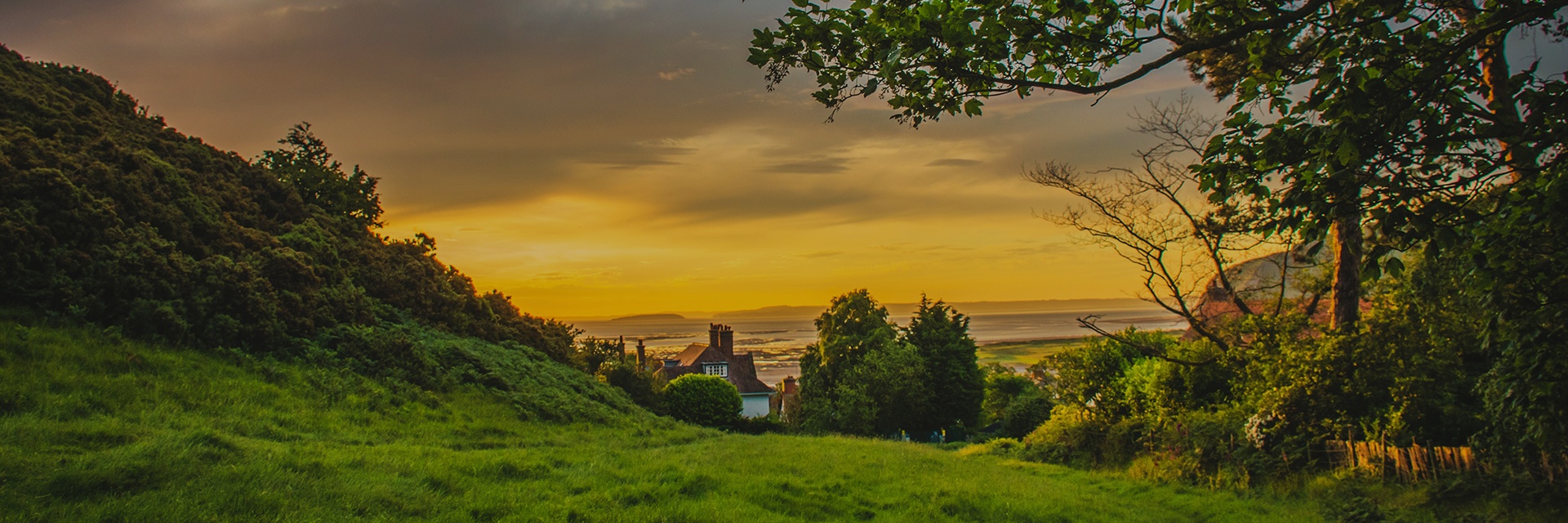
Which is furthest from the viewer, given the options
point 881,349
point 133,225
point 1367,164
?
point 881,349

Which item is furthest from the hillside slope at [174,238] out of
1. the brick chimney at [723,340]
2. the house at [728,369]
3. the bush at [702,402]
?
the brick chimney at [723,340]

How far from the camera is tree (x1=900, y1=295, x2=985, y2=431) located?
158 ft

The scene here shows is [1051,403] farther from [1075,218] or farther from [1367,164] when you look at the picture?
[1367,164]

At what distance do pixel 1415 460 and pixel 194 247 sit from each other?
24.5 meters

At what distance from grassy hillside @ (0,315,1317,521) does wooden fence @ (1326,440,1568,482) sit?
2.03m

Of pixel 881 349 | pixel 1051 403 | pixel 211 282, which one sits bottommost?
pixel 1051 403

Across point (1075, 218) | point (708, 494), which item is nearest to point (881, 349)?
point (1075, 218)

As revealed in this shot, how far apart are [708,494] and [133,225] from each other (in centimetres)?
1341

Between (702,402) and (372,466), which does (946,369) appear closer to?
(702,402)

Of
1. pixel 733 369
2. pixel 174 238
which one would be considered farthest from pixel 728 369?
pixel 174 238

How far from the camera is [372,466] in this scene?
9.09 metres

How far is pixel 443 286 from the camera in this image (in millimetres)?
24688

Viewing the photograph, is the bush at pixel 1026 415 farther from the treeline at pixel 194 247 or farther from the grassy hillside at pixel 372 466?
the treeline at pixel 194 247

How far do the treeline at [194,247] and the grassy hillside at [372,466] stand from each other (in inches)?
41.4
